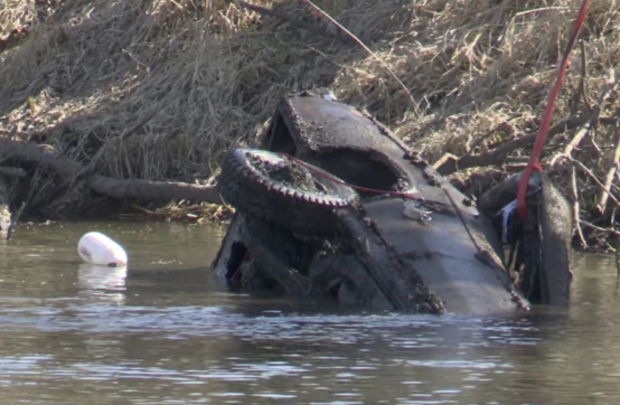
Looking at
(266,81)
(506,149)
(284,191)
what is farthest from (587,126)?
(266,81)

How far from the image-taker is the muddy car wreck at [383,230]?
884 centimetres

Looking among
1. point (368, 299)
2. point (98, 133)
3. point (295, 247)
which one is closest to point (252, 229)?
point (295, 247)

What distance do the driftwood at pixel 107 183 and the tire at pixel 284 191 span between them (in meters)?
4.02

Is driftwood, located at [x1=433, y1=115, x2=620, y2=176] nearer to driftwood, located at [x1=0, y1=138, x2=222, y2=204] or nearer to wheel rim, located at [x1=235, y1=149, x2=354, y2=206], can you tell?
driftwood, located at [x1=0, y1=138, x2=222, y2=204]

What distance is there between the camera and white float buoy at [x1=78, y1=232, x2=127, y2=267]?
1111 centimetres

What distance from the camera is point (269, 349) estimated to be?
7.69 meters

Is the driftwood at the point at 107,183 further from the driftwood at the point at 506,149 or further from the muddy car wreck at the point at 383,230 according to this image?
the muddy car wreck at the point at 383,230

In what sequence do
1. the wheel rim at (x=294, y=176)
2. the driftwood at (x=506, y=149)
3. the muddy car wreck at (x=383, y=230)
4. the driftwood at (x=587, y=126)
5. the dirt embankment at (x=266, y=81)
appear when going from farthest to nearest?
1. the dirt embankment at (x=266, y=81)
2. the driftwood at (x=506, y=149)
3. the driftwood at (x=587, y=126)
4. the wheel rim at (x=294, y=176)
5. the muddy car wreck at (x=383, y=230)

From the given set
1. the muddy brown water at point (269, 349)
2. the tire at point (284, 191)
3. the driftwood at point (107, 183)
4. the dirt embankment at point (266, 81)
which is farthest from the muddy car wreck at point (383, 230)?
the driftwood at point (107, 183)

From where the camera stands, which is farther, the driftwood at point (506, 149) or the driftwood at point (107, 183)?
the driftwood at point (107, 183)

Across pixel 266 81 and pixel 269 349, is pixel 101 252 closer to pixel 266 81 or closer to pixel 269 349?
pixel 269 349

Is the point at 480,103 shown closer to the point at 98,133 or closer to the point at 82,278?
the point at 98,133

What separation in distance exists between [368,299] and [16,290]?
2.23 metres

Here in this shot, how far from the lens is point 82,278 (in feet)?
34.1
